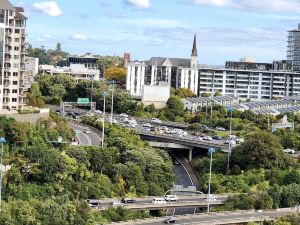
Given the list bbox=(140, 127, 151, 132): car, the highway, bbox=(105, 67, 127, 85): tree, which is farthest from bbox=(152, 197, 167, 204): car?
bbox=(105, 67, 127, 85): tree

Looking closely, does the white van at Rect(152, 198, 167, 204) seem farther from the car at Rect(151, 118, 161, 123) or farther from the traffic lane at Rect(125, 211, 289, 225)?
the car at Rect(151, 118, 161, 123)

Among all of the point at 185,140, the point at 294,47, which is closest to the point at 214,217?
the point at 185,140

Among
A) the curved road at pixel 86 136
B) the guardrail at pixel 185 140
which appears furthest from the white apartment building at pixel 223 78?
the curved road at pixel 86 136

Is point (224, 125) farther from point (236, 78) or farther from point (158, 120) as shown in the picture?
point (236, 78)

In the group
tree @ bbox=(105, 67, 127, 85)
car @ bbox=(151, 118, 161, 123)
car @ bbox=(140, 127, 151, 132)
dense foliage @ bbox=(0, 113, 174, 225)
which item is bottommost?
dense foliage @ bbox=(0, 113, 174, 225)

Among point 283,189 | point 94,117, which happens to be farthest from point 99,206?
point 94,117

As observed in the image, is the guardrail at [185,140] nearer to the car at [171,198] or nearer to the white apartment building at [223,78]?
the car at [171,198]
